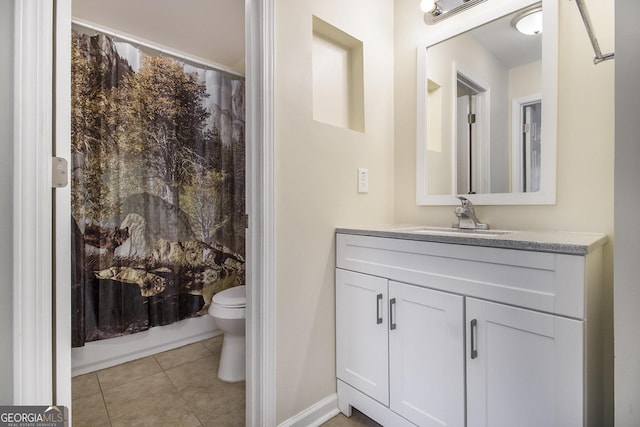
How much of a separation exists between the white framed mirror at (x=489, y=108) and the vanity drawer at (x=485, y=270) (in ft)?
1.83

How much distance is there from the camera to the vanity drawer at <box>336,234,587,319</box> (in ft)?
2.77

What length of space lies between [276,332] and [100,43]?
2.01 m

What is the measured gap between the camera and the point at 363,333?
4.51 feet

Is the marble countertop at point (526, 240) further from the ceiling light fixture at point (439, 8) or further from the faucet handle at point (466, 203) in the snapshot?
the ceiling light fixture at point (439, 8)

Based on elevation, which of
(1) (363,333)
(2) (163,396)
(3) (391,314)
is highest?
(3) (391,314)

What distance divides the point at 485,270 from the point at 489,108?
0.93 metres

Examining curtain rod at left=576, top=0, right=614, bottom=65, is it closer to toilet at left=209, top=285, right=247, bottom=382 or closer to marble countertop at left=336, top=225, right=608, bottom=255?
marble countertop at left=336, top=225, right=608, bottom=255

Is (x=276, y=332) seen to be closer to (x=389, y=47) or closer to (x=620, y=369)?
(x=620, y=369)

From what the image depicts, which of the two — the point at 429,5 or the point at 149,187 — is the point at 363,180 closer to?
the point at 429,5

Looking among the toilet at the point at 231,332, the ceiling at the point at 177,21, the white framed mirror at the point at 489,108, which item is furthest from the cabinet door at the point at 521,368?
the ceiling at the point at 177,21

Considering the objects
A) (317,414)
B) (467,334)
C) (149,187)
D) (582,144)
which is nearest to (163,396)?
(317,414)

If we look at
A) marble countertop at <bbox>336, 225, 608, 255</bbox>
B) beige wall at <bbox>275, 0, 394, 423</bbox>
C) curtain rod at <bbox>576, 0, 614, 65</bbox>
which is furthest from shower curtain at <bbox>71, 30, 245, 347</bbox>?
curtain rod at <bbox>576, 0, 614, 65</bbox>

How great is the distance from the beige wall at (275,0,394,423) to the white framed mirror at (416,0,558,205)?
0.40m

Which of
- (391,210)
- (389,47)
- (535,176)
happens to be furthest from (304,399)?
(389,47)
